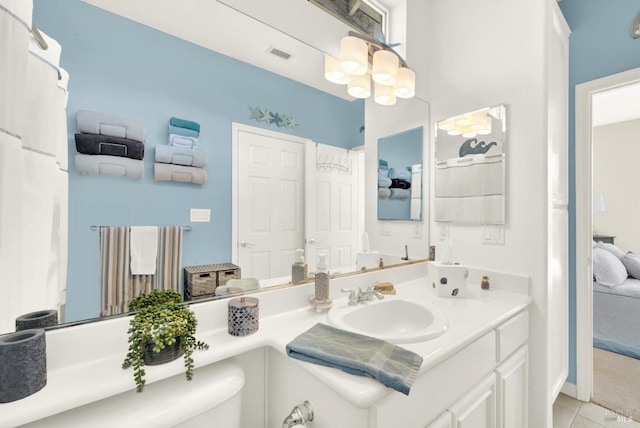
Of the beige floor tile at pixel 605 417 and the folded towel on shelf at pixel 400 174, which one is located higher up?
the folded towel on shelf at pixel 400 174

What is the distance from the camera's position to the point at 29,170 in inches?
27.3

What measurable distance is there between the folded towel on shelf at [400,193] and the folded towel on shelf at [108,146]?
1342 mm

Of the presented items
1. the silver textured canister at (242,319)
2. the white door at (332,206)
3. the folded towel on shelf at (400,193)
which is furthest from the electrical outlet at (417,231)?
the silver textured canister at (242,319)

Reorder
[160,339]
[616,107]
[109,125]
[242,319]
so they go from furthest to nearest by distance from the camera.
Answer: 1. [616,107]
2. [242,319]
3. [109,125]
4. [160,339]

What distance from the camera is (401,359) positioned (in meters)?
0.76

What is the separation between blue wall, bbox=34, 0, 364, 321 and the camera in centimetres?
79

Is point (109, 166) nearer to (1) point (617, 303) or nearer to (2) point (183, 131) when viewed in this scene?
(2) point (183, 131)

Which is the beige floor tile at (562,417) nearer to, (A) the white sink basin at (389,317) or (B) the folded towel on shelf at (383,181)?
(A) the white sink basin at (389,317)

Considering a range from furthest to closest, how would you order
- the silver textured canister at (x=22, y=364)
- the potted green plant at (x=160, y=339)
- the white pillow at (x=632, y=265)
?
the white pillow at (x=632, y=265) → the potted green plant at (x=160, y=339) → the silver textured canister at (x=22, y=364)

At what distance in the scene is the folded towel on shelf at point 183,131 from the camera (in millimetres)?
938

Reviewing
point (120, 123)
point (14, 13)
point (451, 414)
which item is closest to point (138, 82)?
point (120, 123)

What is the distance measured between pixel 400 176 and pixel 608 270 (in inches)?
127

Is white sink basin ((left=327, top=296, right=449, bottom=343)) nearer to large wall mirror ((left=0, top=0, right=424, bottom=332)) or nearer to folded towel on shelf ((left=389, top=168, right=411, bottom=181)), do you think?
large wall mirror ((left=0, top=0, right=424, bottom=332))

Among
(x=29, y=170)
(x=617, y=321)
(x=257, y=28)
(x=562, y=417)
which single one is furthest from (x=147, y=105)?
(x=617, y=321)
